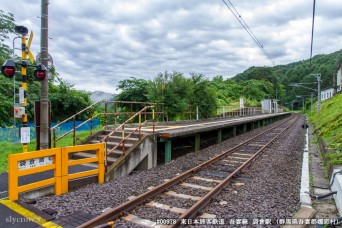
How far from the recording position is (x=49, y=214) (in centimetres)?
464

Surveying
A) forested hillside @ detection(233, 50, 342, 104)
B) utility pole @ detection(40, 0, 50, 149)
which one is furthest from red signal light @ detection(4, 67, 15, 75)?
forested hillside @ detection(233, 50, 342, 104)

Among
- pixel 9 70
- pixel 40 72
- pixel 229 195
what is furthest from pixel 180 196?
pixel 9 70

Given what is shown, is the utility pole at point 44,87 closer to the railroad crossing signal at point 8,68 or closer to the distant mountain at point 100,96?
→ the railroad crossing signal at point 8,68

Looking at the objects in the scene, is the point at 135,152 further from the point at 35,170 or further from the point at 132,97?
the point at 132,97

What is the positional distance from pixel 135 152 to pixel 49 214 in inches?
144

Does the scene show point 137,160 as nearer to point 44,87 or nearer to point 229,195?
point 229,195

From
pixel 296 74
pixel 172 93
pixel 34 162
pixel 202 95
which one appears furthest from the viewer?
pixel 296 74

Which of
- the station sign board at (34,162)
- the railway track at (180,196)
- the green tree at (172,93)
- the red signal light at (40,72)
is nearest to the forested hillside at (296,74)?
the green tree at (172,93)

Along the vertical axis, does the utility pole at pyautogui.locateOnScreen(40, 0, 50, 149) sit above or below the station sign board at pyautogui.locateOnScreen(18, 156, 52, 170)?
above

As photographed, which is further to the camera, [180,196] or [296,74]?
[296,74]

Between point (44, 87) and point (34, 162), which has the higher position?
point (44, 87)

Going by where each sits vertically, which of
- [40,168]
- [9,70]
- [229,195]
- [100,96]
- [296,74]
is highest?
[296,74]

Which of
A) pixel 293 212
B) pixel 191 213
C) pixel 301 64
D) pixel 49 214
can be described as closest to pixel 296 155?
pixel 293 212

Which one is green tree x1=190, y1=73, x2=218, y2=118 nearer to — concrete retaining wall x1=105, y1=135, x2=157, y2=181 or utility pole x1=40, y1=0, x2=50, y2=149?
concrete retaining wall x1=105, y1=135, x2=157, y2=181
